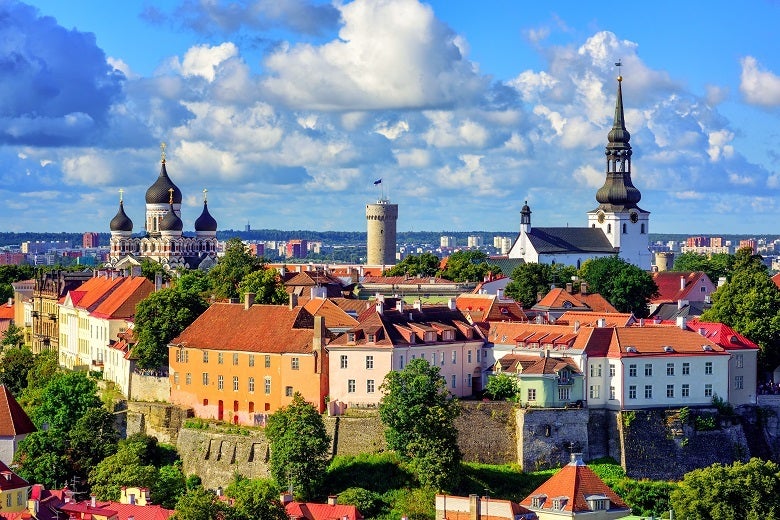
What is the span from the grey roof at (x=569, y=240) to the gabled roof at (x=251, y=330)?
7370 cm

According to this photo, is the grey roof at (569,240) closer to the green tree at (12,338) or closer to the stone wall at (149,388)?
the green tree at (12,338)

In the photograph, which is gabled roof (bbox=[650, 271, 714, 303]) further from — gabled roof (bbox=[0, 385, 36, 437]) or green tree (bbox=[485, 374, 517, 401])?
gabled roof (bbox=[0, 385, 36, 437])

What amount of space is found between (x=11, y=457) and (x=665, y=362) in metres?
33.2

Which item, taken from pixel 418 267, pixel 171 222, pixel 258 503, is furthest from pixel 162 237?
pixel 258 503

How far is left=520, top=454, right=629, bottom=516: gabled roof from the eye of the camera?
6456 centimetres

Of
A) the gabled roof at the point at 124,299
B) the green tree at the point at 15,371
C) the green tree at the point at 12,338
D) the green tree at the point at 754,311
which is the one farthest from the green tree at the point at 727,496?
the green tree at the point at 12,338

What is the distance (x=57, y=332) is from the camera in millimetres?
112625

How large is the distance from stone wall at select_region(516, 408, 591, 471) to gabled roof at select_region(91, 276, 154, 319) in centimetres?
3111

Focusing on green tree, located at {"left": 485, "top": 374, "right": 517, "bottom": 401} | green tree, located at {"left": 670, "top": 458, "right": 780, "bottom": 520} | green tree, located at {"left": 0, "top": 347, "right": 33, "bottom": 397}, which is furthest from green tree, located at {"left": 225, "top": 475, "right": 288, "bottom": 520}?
green tree, located at {"left": 0, "top": 347, "right": 33, "bottom": 397}

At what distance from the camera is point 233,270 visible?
332 feet

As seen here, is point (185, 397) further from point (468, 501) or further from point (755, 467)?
point (755, 467)

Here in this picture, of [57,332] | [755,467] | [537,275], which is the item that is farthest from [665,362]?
[57,332]

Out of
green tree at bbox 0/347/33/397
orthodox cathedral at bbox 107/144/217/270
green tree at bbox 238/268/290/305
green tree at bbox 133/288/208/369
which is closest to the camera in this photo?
green tree at bbox 133/288/208/369

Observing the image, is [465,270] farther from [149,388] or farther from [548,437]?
[548,437]
